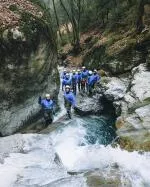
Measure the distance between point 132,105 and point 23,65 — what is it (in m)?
5.85

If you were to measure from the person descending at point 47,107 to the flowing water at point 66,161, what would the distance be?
131 centimetres

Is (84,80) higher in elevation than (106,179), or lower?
higher

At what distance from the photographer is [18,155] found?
14766mm

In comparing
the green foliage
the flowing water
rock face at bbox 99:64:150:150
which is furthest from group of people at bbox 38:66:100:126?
the green foliage

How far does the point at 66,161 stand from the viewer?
1513 cm

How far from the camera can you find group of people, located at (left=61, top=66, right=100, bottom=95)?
79.3 ft

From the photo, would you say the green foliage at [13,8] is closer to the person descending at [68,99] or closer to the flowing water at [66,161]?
the person descending at [68,99]

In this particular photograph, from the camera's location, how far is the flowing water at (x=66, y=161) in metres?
12.3

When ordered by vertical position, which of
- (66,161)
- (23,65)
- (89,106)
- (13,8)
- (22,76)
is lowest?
(66,161)

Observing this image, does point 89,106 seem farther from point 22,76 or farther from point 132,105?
point 22,76

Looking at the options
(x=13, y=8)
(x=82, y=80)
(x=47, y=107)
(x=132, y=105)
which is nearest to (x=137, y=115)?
(x=132, y=105)

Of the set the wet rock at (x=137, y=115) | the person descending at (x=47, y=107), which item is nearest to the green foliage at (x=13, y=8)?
the person descending at (x=47, y=107)

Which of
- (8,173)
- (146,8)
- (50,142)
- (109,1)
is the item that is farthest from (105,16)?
(8,173)

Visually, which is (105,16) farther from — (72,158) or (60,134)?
(72,158)
